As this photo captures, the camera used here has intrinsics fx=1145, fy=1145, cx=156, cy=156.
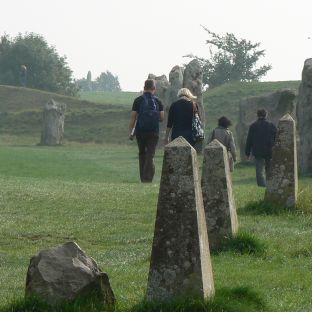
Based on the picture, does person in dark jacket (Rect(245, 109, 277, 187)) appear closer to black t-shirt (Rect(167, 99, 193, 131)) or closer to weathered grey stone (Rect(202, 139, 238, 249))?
black t-shirt (Rect(167, 99, 193, 131))

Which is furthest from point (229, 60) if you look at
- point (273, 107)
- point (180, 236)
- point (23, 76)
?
point (180, 236)

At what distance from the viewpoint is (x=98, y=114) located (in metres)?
85.0

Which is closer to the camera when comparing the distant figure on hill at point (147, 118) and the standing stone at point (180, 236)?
the standing stone at point (180, 236)

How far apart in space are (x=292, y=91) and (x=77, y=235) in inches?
1047

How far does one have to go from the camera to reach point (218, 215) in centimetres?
1424

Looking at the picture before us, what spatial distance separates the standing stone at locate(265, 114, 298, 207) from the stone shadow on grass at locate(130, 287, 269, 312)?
27.4 feet

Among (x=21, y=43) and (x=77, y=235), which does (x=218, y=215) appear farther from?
(x=21, y=43)

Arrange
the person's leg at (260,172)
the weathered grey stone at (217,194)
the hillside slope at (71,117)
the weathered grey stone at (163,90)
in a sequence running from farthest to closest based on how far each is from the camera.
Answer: the hillside slope at (71,117) < the weathered grey stone at (163,90) < the person's leg at (260,172) < the weathered grey stone at (217,194)

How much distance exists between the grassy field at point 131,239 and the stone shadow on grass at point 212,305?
0.01 m

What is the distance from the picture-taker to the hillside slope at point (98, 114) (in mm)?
74688

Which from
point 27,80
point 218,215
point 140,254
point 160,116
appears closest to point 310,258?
point 218,215

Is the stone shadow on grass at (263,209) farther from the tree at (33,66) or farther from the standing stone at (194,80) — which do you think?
the tree at (33,66)

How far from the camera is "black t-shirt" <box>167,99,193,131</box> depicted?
74.1 ft

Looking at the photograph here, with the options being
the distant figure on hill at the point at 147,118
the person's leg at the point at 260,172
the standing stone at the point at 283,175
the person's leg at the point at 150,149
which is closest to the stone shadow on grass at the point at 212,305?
the standing stone at the point at 283,175
